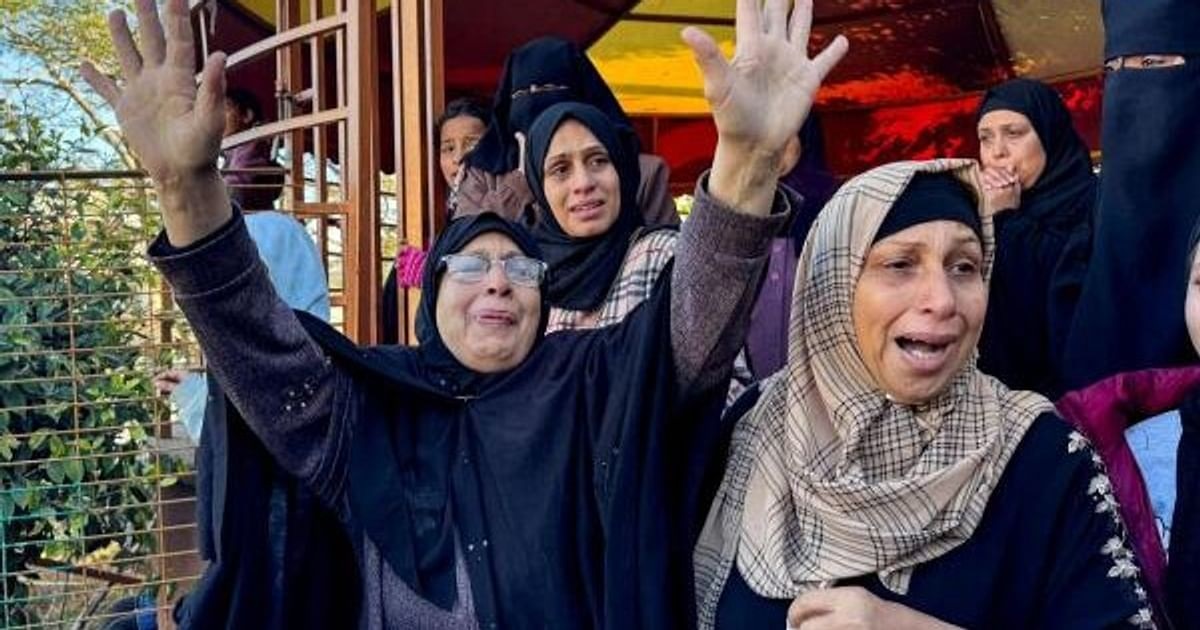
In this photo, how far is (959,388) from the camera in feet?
5.48

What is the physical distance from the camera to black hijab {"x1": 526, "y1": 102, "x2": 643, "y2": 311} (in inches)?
101

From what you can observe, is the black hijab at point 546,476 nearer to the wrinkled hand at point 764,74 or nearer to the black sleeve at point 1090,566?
the wrinkled hand at point 764,74

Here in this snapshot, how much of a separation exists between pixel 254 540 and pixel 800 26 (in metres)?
1.01

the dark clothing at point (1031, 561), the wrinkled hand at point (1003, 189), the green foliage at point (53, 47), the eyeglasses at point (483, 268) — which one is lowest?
the dark clothing at point (1031, 561)

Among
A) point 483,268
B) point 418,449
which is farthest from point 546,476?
point 483,268

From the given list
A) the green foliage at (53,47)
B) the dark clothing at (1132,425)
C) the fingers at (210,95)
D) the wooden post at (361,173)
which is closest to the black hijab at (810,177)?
the wooden post at (361,173)

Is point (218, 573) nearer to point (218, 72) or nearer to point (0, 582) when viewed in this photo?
point (218, 72)

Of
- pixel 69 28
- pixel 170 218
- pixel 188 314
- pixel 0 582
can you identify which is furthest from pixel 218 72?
pixel 69 28

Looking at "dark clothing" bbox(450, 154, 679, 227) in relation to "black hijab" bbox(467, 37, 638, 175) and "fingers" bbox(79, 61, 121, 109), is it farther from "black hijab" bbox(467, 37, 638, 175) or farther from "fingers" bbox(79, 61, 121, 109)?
"fingers" bbox(79, 61, 121, 109)

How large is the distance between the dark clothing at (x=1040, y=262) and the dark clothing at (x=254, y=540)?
4.95 feet

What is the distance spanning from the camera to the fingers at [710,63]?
5.04ft

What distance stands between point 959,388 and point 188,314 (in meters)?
1.01

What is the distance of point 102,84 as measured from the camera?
5.61 feet

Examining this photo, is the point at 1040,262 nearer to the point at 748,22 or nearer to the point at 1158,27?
the point at 1158,27
